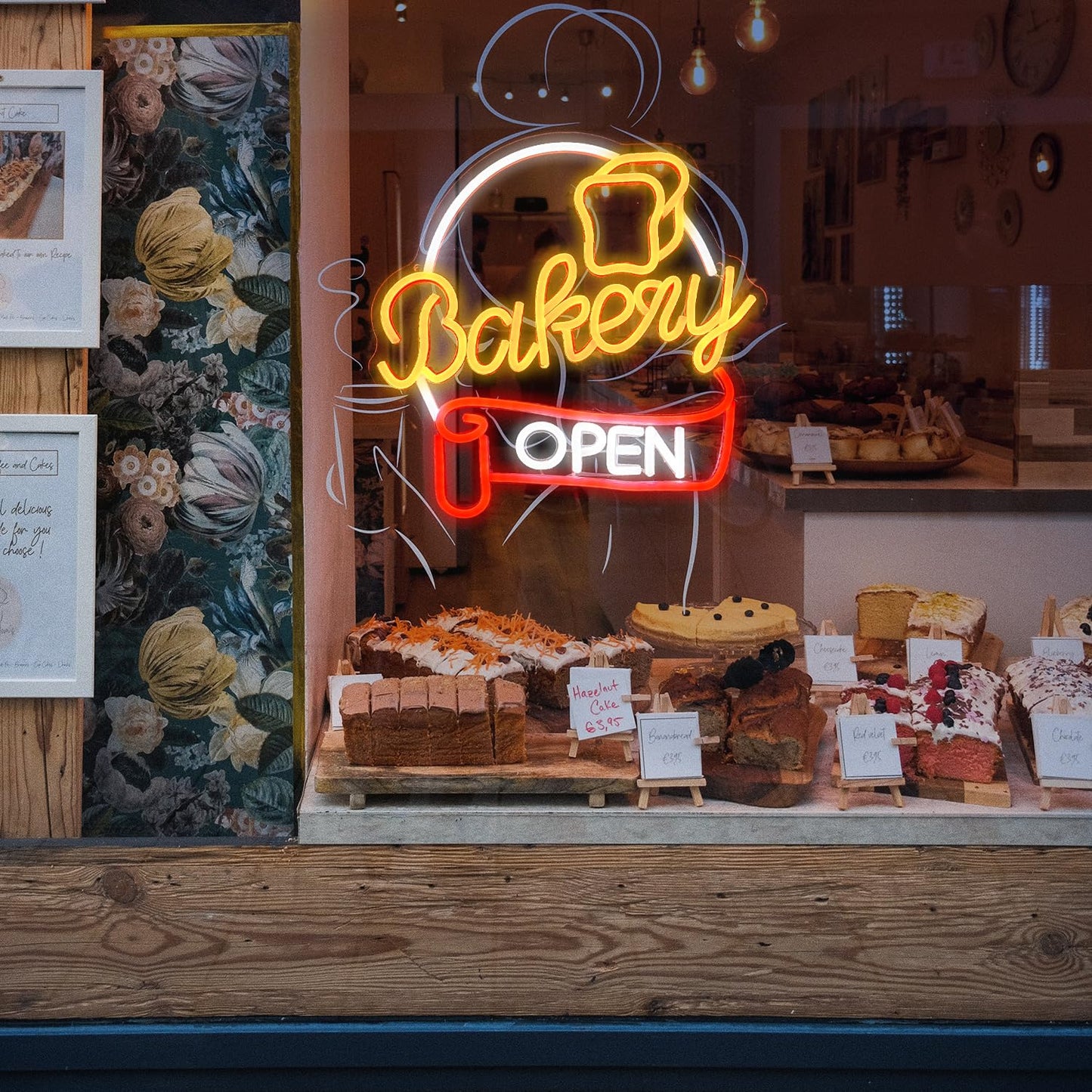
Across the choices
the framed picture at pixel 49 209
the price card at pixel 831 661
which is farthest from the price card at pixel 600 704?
the framed picture at pixel 49 209

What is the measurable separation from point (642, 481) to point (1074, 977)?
1488 millimetres

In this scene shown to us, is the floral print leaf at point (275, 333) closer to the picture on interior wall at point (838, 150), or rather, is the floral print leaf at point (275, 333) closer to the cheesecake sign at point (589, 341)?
the cheesecake sign at point (589, 341)

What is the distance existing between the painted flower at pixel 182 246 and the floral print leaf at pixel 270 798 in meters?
1.10

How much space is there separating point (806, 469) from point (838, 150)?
3.74 feet

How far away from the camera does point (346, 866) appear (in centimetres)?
282

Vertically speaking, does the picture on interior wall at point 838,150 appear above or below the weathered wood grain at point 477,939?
above

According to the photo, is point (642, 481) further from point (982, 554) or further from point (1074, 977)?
point (1074, 977)

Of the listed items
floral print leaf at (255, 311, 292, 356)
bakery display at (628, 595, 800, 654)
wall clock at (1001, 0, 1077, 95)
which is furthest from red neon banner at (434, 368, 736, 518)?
wall clock at (1001, 0, 1077, 95)

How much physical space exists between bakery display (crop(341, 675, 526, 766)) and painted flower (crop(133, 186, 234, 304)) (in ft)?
3.19

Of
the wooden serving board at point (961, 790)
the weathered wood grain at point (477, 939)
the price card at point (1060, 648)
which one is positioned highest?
the price card at point (1060, 648)

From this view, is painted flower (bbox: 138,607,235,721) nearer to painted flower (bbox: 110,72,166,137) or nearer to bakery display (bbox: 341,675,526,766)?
bakery display (bbox: 341,675,526,766)

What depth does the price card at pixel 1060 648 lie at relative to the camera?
329cm

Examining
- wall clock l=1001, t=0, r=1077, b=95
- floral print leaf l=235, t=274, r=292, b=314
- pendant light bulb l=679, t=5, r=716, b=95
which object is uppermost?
wall clock l=1001, t=0, r=1077, b=95

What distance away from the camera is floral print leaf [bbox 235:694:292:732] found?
2.88 meters
